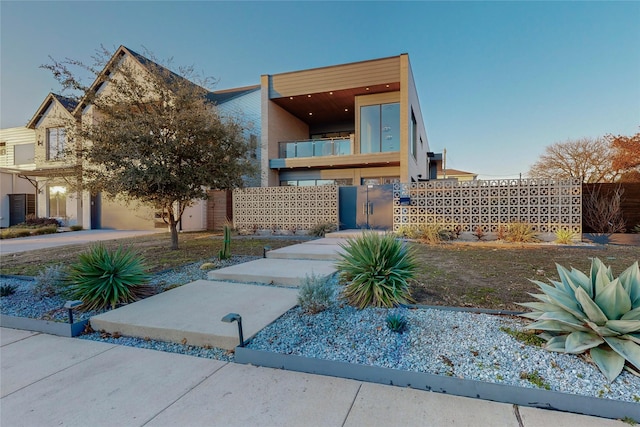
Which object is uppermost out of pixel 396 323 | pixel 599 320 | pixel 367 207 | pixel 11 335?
pixel 367 207

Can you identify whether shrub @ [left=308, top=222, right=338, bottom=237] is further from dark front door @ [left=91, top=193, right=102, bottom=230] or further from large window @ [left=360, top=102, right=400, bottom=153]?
dark front door @ [left=91, top=193, right=102, bottom=230]

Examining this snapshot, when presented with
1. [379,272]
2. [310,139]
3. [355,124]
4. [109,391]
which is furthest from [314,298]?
[310,139]

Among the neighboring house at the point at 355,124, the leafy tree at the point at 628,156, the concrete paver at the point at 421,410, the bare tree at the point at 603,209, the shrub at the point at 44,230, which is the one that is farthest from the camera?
the leafy tree at the point at 628,156

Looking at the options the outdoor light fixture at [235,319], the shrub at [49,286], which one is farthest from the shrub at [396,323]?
the shrub at [49,286]

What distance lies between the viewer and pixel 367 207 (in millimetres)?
13641

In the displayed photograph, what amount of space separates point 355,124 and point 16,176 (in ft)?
78.1

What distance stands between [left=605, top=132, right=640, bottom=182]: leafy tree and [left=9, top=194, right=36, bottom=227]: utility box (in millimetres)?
37427

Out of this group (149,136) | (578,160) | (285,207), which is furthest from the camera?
(578,160)

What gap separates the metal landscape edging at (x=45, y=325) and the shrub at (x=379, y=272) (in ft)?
11.4

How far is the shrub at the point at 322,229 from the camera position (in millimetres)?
12914

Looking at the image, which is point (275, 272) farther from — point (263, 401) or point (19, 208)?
point (19, 208)

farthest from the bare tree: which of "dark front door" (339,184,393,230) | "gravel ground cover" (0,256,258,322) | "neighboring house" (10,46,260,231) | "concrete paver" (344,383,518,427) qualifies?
"neighboring house" (10,46,260,231)

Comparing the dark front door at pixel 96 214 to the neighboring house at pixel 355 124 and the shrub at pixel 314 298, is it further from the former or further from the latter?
the shrub at pixel 314 298

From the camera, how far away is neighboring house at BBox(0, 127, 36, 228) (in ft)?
68.3
